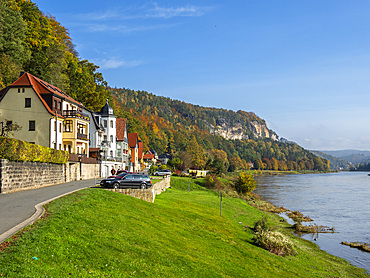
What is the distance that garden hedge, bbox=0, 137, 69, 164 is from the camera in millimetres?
24500

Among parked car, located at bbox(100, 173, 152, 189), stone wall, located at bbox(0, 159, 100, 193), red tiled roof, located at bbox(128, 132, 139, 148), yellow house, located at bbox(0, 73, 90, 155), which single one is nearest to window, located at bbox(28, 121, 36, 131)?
yellow house, located at bbox(0, 73, 90, 155)

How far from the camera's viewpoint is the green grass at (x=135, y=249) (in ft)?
31.9

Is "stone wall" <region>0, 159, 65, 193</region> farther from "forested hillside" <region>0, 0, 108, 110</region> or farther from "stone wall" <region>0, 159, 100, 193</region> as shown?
"forested hillside" <region>0, 0, 108, 110</region>

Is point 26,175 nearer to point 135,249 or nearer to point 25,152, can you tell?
point 25,152

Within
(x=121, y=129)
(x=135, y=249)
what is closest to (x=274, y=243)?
(x=135, y=249)

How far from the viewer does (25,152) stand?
90.0 ft

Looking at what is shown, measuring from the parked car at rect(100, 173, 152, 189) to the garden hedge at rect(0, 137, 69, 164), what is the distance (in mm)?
5973

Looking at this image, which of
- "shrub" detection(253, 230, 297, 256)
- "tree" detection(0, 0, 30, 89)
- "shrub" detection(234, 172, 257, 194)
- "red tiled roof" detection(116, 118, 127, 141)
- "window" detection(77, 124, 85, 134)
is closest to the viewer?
"shrub" detection(253, 230, 297, 256)

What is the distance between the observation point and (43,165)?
3216 centimetres

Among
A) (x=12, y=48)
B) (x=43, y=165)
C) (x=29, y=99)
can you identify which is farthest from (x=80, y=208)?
(x=12, y=48)

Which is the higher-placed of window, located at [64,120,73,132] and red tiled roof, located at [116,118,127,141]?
red tiled roof, located at [116,118,127,141]

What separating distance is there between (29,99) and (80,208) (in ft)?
108

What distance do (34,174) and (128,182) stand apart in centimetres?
850

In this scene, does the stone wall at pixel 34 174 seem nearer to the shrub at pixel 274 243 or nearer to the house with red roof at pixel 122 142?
the shrub at pixel 274 243
